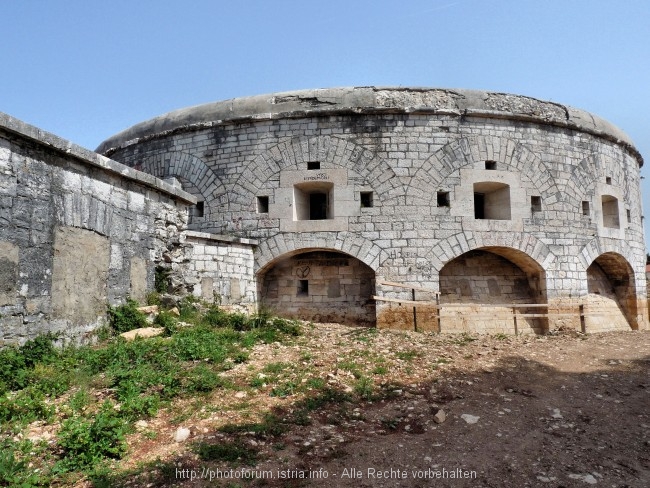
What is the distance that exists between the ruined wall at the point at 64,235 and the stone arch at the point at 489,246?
18.9ft

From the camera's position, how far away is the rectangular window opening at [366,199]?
9.67 m

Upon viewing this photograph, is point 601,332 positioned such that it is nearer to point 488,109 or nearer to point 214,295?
point 488,109

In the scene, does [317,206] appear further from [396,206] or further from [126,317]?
[126,317]

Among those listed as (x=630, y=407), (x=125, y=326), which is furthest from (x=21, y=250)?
(x=630, y=407)

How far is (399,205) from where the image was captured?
9.55 metres

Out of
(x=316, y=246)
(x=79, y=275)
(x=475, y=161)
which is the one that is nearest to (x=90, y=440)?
(x=79, y=275)

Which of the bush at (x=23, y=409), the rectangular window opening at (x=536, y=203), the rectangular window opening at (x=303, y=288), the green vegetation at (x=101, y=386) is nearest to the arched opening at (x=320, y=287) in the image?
the rectangular window opening at (x=303, y=288)

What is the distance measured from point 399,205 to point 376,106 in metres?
2.28

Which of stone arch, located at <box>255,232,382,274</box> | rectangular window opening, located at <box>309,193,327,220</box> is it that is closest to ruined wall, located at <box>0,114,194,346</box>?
stone arch, located at <box>255,232,382,274</box>

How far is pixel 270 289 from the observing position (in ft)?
33.6

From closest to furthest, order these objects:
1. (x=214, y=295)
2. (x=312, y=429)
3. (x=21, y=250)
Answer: (x=312, y=429), (x=21, y=250), (x=214, y=295)

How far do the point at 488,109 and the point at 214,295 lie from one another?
7.33 m

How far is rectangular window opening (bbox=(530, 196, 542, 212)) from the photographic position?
10.0 meters

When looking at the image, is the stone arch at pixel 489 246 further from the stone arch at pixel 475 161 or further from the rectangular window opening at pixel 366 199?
the rectangular window opening at pixel 366 199
